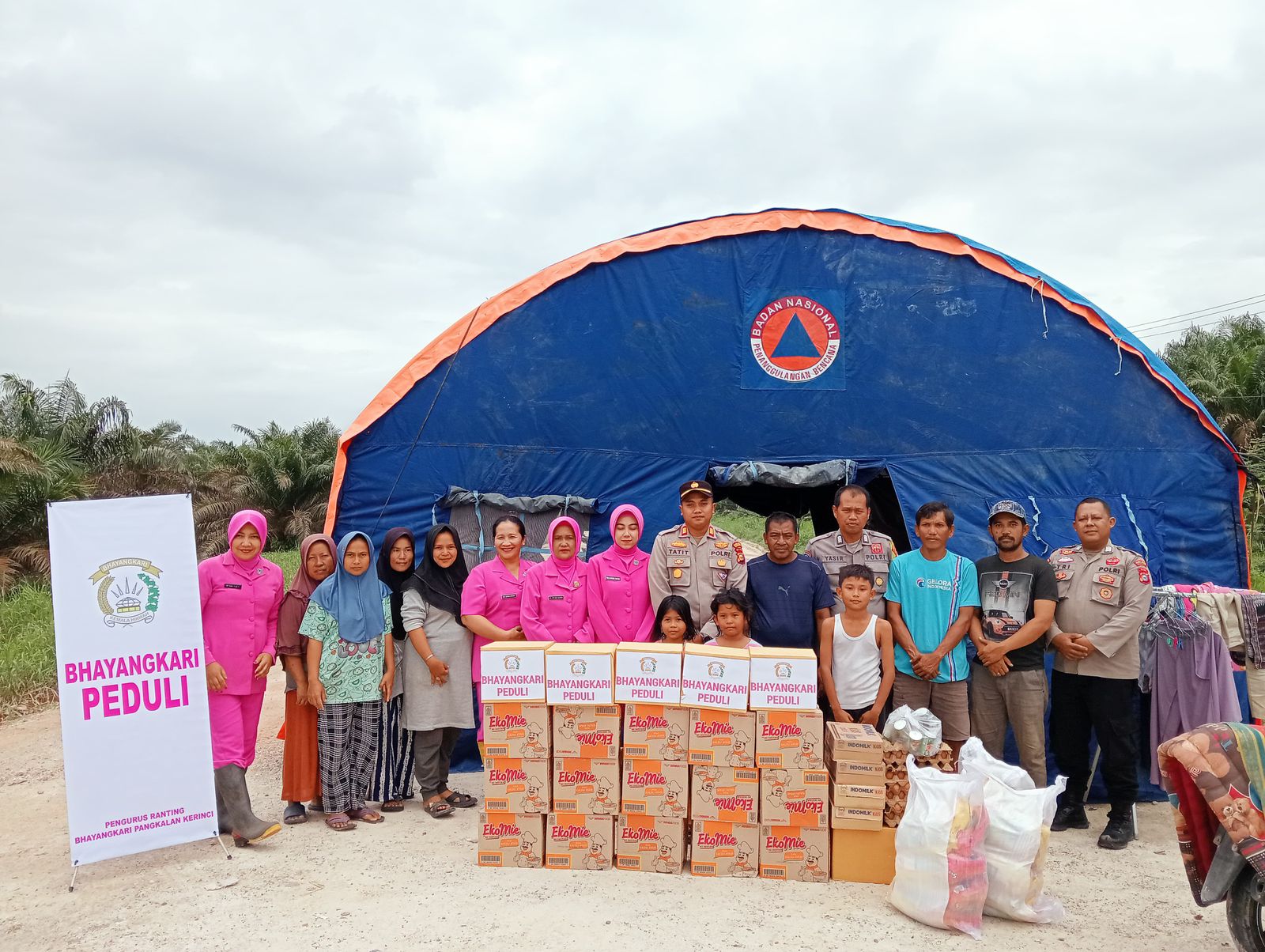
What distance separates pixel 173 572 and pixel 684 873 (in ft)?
9.24

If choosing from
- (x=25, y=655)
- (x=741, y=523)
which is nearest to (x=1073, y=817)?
(x=25, y=655)

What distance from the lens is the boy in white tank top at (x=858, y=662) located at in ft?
15.0

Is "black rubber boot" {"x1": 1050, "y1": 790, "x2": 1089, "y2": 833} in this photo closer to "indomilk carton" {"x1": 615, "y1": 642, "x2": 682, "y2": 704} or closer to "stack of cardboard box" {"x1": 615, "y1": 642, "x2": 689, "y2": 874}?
"stack of cardboard box" {"x1": 615, "y1": 642, "x2": 689, "y2": 874}

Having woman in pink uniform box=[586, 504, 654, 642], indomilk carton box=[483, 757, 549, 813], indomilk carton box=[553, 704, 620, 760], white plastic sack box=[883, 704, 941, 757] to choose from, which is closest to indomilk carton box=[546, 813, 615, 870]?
indomilk carton box=[483, 757, 549, 813]

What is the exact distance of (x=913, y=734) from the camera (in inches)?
166

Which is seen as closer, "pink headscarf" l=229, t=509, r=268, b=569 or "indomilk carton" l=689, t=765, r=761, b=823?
"indomilk carton" l=689, t=765, r=761, b=823

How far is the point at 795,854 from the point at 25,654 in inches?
304

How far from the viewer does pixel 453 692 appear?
4.97 metres

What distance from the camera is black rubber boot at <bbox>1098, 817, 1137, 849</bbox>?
4.64m

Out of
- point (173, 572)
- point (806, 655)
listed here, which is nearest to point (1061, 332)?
point (806, 655)

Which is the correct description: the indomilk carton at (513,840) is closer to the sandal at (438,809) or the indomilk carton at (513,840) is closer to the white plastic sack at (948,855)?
the sandal at (438,809)

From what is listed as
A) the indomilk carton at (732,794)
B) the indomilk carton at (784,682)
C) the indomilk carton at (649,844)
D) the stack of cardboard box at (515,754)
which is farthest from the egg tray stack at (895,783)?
the stack of cardboard box at (515,754)

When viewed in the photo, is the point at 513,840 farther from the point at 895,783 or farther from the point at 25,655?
the point at 25,655

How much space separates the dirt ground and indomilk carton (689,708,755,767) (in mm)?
541
